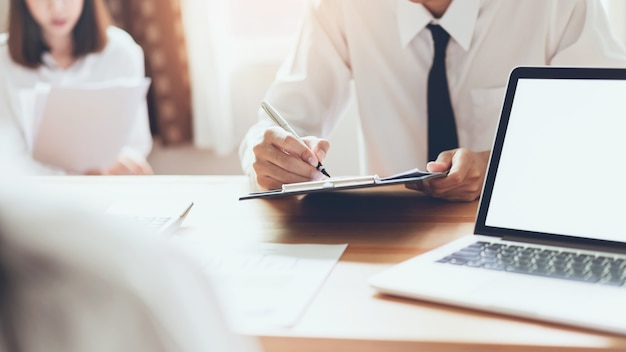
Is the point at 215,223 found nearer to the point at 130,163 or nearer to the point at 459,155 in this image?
the point at 459,155

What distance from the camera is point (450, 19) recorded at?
1443 millimetres

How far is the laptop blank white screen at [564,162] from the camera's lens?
810mm

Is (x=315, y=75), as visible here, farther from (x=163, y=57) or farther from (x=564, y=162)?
Result: (x=163, y=57)

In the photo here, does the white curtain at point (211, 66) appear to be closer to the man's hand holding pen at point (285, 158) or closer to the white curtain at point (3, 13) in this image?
the white curtain at point (3, 13)

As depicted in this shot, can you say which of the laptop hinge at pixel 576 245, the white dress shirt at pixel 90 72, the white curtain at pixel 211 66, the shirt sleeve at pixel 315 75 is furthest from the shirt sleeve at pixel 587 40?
the white curtain at pixel 211 66

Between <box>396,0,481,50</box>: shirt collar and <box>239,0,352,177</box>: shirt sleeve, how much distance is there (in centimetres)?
14

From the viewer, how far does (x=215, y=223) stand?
1019mm

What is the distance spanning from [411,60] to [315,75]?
0.19 meters

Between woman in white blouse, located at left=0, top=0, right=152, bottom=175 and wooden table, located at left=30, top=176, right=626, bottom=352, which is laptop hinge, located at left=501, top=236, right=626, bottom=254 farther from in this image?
woman in white blouse, located at left=0, top=0, right=152, bottom=175

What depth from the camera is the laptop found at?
2.23 ft

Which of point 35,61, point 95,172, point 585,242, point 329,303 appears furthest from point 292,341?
point 35,61

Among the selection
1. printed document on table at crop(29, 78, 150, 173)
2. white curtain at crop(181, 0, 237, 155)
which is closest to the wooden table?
printed document on table at crop(29, 78, 150, 173)

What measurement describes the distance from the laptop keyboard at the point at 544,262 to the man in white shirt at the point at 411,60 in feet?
1.90

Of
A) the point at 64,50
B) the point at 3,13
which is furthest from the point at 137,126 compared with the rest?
the point at 3,13
